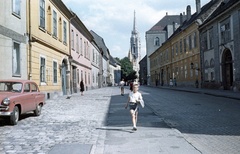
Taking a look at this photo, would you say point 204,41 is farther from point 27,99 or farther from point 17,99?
point 17,99

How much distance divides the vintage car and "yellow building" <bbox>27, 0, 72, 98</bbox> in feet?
20.8

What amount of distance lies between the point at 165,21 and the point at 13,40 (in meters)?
80.0

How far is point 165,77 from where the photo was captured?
6769 cm

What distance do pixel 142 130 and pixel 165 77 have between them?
5929 cm

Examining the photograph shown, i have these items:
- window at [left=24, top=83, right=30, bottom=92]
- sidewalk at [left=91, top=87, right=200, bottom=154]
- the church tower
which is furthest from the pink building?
the church tower

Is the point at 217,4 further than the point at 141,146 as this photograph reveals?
Yes

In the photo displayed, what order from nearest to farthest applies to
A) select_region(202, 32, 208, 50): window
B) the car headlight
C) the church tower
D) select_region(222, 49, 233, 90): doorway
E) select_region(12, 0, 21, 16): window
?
the car headlight → select_region(12, 0, 21, 16): window → select_region(222, 49, 233, 90): doorway → select_region(202, 32, 208, 50): window → the church tower

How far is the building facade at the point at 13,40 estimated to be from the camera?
15.5m

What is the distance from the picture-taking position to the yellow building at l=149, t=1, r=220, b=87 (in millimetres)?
40469

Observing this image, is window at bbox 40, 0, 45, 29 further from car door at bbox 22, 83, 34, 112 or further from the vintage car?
car door at bbox 22, 83, 34, 112

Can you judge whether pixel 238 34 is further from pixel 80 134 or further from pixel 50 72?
pixel 80 134

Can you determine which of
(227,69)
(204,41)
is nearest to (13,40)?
(227,69)

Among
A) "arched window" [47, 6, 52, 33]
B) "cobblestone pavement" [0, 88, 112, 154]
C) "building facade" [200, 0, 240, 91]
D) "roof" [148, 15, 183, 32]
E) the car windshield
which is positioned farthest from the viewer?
"roof" [148, 15, 183, 32]

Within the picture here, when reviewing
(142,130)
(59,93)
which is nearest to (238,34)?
(59,93)
